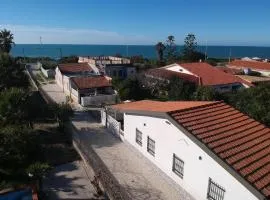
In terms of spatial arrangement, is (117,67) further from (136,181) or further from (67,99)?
(136,181)

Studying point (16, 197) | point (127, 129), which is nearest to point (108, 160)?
point (127, 129)

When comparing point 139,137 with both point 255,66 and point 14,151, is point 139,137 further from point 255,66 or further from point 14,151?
point 255,66

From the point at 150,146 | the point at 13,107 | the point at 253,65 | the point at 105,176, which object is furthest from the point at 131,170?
the point at 253,65

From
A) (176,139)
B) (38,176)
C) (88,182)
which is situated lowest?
(88,182)

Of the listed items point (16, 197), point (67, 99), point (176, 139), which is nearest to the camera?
point (16, 197)

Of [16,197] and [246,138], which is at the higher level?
[246,138]

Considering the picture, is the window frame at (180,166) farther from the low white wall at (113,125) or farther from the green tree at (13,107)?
the green tree at (13,107)
